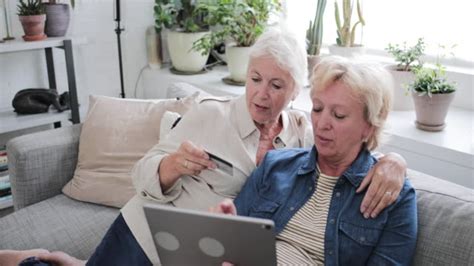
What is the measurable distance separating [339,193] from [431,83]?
0.75 m

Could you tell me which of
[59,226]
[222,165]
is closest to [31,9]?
[59,226]

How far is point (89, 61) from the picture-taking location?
A: 290 centimetres

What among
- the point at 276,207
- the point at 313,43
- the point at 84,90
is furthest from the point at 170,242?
the point at 84,90

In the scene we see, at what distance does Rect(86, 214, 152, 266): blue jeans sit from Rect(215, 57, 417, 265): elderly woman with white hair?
1.23ft

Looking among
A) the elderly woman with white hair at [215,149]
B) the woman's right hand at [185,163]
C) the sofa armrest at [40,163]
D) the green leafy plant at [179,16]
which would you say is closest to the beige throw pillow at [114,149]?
the sofa armrest at [40,163]

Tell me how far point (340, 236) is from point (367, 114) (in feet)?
1.08

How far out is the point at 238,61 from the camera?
2469mm

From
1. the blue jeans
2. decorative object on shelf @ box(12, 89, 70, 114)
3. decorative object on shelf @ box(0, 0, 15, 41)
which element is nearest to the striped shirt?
the blue jeans

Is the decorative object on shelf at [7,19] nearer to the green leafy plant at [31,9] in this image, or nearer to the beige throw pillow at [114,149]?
the green leafy plant at [31,9]

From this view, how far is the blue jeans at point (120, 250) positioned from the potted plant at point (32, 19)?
1398 millimetres

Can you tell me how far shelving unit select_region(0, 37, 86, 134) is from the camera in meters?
2.34

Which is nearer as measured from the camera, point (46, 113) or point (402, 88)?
point (402, 88)

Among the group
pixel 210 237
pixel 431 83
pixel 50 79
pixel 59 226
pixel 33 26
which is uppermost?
pixel 33 26

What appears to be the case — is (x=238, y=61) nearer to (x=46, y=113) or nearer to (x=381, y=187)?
(x=46, y=113)
